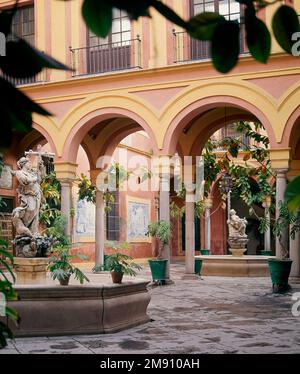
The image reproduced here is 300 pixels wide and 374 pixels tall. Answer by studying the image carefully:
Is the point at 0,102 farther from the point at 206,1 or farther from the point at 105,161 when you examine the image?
the point at 105,161

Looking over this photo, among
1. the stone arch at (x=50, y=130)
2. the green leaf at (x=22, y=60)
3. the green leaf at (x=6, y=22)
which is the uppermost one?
the stone arch at (x=50, y=130)

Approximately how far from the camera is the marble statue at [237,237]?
17344 millimetres

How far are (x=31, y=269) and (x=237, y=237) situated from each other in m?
10.00

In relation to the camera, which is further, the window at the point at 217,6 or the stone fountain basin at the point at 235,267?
the stone fountain basin at the point at 235,267

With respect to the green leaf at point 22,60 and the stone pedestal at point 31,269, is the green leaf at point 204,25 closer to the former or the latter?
the green leaf at point 22,60

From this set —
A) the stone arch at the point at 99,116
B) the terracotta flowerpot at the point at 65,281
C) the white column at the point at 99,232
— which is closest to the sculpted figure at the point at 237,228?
the white column at the point at 99,232

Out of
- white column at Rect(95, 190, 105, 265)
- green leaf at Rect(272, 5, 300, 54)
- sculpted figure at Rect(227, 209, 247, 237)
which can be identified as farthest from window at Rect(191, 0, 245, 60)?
green leaf at Rect(272, 5, 300, 54)

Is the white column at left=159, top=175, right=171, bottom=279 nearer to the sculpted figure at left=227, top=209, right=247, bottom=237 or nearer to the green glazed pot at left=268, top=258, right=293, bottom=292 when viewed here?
the green glazed pot at left=268, top=258, right=293, bottom=292

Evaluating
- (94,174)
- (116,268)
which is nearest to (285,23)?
(116,268)

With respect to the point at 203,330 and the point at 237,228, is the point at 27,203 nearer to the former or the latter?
the point at 203,330

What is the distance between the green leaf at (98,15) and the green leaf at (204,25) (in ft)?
0.45

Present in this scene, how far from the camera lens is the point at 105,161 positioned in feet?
54.9

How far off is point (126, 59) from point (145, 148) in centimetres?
1132
